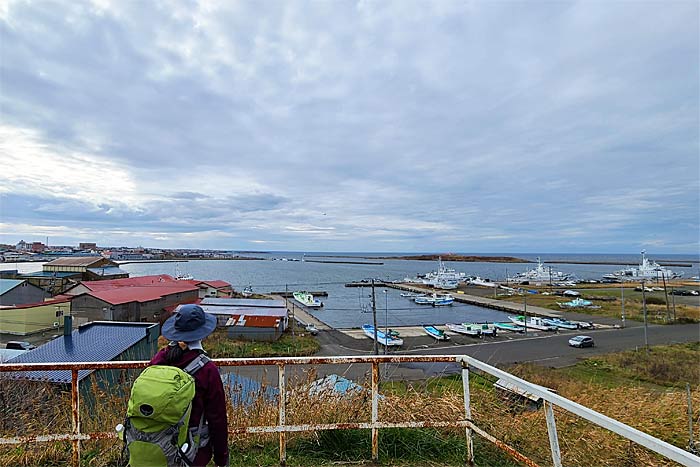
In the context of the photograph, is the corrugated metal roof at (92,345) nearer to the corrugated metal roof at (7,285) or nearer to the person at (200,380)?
the person at (200,380)

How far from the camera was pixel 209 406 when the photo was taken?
203 cm

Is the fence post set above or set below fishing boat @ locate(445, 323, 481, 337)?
above

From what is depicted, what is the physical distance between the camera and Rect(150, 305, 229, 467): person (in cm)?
202

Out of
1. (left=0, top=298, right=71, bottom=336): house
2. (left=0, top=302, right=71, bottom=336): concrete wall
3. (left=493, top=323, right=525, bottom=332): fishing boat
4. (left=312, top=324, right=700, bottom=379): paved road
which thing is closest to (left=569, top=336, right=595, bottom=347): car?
(left=312, top=324, right=700, bottom=379): paved road

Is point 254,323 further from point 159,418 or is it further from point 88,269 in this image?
point 88,269

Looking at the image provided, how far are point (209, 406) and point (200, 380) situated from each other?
15 cm

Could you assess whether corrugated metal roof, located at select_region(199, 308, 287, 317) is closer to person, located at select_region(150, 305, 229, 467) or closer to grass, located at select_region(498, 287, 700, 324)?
person, located at select_region(150, 305, 229, 467)

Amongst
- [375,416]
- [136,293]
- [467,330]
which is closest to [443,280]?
[467,330]

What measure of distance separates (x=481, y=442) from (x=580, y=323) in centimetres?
3948

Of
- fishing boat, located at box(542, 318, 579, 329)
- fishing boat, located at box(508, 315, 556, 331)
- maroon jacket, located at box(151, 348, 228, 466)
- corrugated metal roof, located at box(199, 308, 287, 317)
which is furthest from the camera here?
fishing boat, located at box(508, 315, 556, 331)

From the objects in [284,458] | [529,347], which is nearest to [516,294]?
[529,347]

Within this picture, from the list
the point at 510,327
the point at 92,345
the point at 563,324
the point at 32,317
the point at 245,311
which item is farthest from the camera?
the point at 510,327

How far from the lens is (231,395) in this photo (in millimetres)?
3809

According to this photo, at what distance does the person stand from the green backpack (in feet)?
0.67
